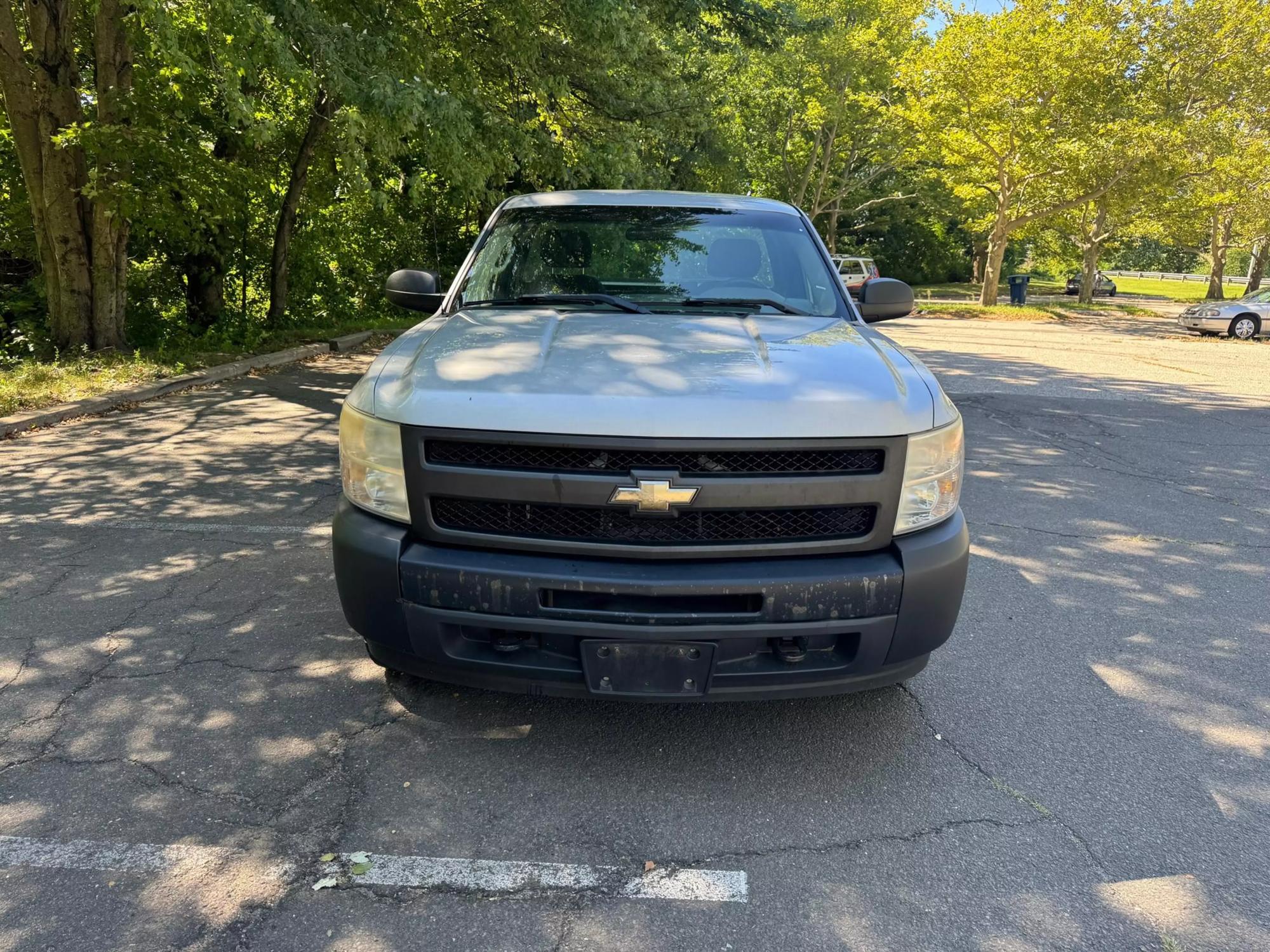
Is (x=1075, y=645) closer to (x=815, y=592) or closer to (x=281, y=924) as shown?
(x=815, y=592)

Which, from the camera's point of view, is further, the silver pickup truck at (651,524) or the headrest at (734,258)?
the headrest at (734,258)

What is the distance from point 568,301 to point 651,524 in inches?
57.3

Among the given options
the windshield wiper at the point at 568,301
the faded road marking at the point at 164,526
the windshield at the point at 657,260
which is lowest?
the faded road marking at the point at 164,526

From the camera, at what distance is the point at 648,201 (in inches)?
172

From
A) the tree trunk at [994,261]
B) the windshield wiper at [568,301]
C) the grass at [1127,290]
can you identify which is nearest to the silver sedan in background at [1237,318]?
the tree trunk at [994,261]

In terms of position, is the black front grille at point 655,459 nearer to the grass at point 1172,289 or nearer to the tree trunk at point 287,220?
the tree trunk at point 287,220

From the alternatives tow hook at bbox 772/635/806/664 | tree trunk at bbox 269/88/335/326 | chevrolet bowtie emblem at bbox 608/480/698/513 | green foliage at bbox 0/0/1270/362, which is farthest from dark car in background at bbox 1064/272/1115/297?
chevrolet bowtie emblem at bbox 608/480/698/513

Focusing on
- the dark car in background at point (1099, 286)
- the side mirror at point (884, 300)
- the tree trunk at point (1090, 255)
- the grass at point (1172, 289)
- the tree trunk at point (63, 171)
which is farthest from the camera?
the grass at point (1172, 289)

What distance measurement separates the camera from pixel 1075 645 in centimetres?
384

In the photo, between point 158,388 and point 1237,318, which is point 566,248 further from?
point 1237,318

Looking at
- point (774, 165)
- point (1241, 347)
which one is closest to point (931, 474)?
point (1241, 347)

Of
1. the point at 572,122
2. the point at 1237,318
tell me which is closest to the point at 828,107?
the point at 1237,318

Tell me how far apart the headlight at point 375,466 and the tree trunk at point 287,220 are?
1232 cm

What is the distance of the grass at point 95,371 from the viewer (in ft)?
26.6
